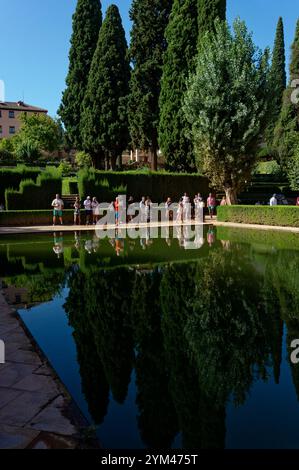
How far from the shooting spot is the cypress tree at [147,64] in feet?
105

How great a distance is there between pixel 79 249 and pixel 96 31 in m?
34.1

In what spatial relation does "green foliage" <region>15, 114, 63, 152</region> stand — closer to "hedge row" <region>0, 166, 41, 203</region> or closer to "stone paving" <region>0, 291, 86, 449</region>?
"hedge row" <region>0, 166, 41, 203</region>

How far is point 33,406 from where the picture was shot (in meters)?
3.55

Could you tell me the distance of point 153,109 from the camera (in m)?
32.0

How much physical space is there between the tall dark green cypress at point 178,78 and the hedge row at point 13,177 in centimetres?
985

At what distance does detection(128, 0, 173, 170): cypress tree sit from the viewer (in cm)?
3191

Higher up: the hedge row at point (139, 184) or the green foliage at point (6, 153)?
the green foliage at point (6, 153)

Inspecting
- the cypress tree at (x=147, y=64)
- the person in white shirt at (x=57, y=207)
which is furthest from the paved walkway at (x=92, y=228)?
the cypress tree at (x=147, y=64)

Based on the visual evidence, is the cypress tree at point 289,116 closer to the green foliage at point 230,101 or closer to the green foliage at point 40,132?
the green foliage at point 230,101

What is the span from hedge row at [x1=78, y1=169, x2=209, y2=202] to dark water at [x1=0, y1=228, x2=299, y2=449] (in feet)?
43.2

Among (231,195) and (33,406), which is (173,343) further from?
(231,195)

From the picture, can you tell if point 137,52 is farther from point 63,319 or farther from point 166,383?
point 166,383

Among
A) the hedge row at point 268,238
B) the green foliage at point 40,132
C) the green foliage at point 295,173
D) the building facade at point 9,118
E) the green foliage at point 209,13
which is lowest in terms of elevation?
the hedge row at point 268,238

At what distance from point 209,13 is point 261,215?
14.5 meters
